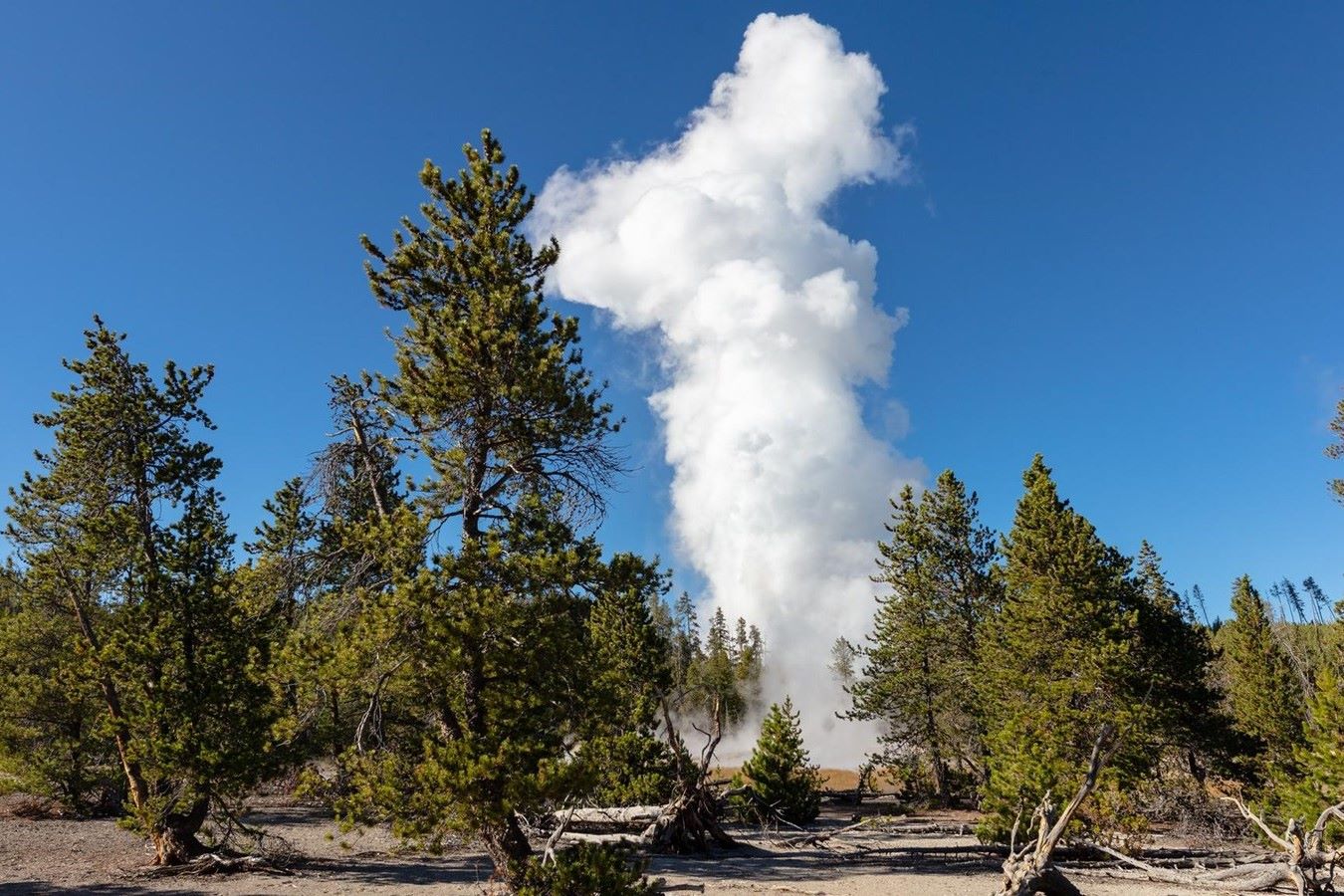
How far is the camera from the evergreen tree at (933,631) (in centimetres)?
3481

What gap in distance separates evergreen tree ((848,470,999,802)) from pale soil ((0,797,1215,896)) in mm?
10475

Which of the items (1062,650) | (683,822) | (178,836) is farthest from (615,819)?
(1062,650)

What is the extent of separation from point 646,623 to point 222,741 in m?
18.5

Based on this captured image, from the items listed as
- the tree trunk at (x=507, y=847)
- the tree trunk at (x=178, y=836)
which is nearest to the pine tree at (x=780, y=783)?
the tree trunk at (x=178, y=836)

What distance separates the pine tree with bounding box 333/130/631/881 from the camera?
1023 centimetres

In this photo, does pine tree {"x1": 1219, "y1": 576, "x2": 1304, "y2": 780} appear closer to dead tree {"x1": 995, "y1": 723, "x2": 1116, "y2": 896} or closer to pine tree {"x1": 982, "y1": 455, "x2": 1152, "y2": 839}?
pine tree {"x1": 982, "y1": 455, "x2": 1152, "y2": 839}

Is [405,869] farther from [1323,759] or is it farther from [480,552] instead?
[1323,759]

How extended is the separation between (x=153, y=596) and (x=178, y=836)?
559 cm

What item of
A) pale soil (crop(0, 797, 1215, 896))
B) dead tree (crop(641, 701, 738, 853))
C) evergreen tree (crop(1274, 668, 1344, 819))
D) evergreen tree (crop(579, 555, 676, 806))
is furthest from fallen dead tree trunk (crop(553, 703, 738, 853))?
evergreen tree (crop(1274, 668, 1344, 819))

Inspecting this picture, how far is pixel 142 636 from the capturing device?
16562mm

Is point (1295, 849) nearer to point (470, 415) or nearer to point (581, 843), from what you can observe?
point (581, 843)

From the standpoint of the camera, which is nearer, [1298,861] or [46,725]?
[1298,861]

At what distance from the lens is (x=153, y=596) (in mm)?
17062

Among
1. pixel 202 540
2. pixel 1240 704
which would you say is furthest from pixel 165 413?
pixel 1240 704
